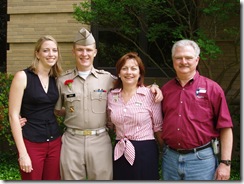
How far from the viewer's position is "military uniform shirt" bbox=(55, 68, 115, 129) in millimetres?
3701

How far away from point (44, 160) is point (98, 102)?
76cm

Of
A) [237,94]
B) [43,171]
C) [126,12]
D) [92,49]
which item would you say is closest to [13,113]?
[43,171]

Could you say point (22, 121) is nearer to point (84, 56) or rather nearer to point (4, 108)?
point (84, 56)

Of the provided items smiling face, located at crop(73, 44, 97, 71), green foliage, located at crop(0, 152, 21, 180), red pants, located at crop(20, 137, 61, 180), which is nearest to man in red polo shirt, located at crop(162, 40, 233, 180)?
smiling face, located at crop(73, 44, 97, 71)

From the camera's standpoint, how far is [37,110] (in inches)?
143

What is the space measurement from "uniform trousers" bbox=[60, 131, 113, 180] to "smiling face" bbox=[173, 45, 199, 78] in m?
1.05

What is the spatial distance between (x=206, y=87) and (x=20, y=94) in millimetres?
1676

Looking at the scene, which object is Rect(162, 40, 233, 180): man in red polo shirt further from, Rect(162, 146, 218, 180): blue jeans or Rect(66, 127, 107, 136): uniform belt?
Rect(66, 127, 107, 136): uniform belt

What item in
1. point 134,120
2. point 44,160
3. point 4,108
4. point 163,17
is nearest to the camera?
point 134,120

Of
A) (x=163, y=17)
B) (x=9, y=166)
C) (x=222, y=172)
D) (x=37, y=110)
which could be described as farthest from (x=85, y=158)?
(x=163, y=17)

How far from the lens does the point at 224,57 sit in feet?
24.0

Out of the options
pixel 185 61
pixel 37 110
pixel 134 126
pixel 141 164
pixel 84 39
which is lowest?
pixel 141 164

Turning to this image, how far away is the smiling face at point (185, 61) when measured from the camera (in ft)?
11.0

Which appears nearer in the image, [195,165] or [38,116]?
[195,165]
